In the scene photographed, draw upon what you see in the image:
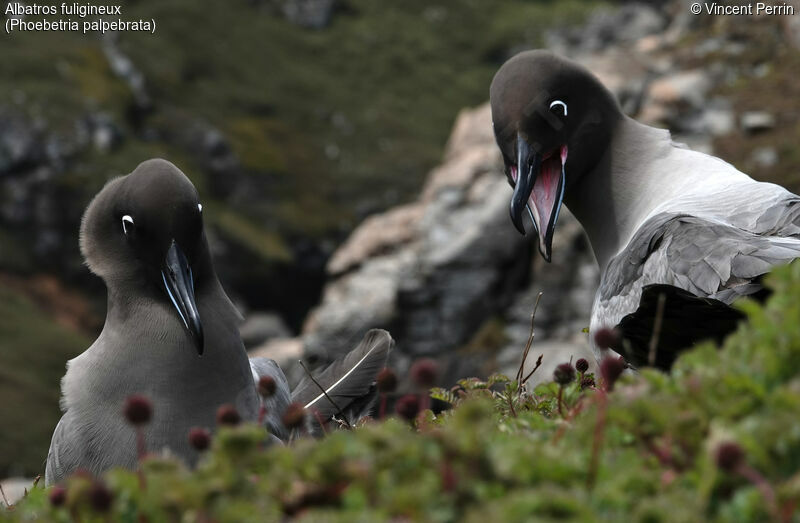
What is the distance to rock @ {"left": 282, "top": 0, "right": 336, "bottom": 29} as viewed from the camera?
80625mm

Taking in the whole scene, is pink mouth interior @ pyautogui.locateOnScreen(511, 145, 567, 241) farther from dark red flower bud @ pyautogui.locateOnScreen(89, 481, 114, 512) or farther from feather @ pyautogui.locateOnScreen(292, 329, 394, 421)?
dark red flower bud @ pyautogui.locateOnScreen(89, 481, 114, 512)

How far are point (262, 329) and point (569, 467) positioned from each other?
46.0 metres

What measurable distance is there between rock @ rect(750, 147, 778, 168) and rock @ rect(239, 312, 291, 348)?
97.7 ft

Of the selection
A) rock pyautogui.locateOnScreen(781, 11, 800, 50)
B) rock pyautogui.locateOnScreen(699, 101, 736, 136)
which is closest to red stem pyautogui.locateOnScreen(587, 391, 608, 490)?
rock pyautogui.locateOnScreen(699, 101, 736, 136)

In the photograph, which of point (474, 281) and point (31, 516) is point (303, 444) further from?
point (474, 281)

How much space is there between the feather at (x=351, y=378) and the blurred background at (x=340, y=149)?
6.68 meters

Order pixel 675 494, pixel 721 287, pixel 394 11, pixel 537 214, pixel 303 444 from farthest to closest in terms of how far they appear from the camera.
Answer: pixel 394 11 → pixel 537 214 → pixel 721 287 → pixel 303 444 → pixel 675 494

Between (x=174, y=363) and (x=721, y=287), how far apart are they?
3.03m

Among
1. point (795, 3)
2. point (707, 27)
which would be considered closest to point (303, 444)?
point (795, 3)

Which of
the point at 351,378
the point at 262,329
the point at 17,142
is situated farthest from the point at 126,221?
the point at 17,142

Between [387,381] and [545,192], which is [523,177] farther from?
[387,381]

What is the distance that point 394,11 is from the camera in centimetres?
8319

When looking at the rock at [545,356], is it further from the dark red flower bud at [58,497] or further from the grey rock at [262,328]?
the grey rock at [262,328]

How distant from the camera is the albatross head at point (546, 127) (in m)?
7.13
